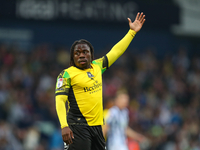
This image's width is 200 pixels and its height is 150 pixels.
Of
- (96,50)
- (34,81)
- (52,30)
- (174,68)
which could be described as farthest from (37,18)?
(174,68)

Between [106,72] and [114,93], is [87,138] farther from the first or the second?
[106,72]

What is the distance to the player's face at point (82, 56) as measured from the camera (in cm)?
462

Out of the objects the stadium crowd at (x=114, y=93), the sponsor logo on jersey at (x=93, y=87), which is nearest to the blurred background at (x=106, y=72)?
the stadium crowd at (x=114, y=93)

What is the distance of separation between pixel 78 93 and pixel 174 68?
39.6ft

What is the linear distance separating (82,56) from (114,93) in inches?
317

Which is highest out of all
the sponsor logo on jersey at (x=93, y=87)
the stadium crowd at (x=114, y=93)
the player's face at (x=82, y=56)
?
the player's face at (x=82, y=56)

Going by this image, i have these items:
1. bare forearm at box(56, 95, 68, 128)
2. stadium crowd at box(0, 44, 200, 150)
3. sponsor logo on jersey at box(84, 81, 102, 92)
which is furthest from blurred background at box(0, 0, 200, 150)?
bare forearm at box(56, 95, 68, 128)

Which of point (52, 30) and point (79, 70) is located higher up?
point (52, 30)

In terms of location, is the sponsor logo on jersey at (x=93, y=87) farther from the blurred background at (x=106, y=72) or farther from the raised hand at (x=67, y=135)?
the blurred background at (x=106, y=72)

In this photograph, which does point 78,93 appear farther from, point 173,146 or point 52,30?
point 52,30

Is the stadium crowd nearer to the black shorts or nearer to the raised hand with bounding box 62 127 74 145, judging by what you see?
the black shorts

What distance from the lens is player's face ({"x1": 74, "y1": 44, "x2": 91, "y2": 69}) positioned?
462 centimetres

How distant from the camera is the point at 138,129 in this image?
11117mm

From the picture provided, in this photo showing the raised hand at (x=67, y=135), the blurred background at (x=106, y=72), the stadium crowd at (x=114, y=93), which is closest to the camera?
the raised hand at (x=67, y=135)
